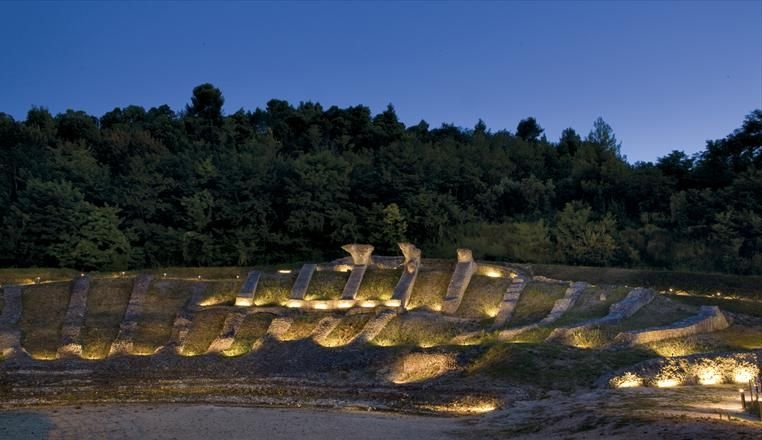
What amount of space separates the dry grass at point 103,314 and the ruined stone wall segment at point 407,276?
1308cm

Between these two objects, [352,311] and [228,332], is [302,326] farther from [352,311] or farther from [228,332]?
[228,332]

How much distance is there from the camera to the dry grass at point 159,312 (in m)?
32.2

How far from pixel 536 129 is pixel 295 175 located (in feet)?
160

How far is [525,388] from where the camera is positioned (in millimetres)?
21375

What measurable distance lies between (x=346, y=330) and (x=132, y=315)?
1029cm

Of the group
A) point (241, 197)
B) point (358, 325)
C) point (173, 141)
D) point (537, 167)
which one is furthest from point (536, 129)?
point (358, 325)

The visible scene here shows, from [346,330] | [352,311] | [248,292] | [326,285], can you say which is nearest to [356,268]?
[326,285]

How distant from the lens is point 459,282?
1459 inches

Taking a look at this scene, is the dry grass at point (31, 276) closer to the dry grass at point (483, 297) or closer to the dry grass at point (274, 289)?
the dry grass at point (274, 289)

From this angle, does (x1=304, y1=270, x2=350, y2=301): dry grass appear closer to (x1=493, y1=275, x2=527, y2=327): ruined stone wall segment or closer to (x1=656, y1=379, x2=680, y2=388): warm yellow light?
(x1=493, y1=275, x2=527, y2=327): ruined stone wall segment

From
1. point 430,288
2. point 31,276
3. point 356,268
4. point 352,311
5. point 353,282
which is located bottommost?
point 352,311

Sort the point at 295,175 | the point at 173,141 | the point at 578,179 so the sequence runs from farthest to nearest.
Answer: the point at 173,141
the point at 578,179
the point at 295,175

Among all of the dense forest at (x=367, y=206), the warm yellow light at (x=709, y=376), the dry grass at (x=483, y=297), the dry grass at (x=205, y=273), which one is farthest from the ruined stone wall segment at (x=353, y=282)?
the warm yellow light at (x=709, y=376)

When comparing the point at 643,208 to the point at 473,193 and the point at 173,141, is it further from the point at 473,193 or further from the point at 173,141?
the point at 173,141
